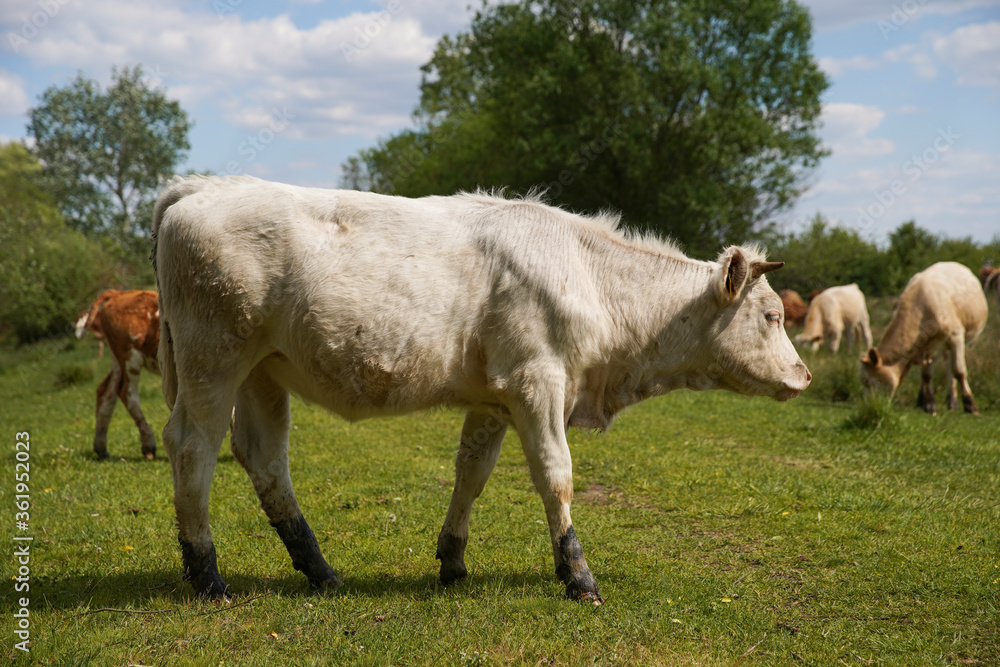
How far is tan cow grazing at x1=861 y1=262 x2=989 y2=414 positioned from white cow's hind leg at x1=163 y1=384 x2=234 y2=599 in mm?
11477

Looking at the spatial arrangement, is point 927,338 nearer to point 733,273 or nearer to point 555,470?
point 733,273

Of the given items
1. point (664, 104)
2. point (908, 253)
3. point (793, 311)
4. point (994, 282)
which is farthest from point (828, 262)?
point (994, 282)

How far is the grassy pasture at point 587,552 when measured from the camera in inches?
163

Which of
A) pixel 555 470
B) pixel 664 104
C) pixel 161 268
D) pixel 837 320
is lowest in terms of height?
pixel 555 470

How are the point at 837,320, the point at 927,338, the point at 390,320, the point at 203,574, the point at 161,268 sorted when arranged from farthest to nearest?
the point at 837,320
the point at 927,338
the point at 161,268
the point at 203,574
the point at 390,320

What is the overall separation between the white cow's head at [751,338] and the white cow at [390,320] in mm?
59

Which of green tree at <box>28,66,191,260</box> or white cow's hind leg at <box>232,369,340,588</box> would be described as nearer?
white cow's hind leg at <box>232,369,340,588</box>

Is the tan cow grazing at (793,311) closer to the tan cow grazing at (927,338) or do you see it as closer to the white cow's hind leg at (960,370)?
the tan cow grazing at (927,338)

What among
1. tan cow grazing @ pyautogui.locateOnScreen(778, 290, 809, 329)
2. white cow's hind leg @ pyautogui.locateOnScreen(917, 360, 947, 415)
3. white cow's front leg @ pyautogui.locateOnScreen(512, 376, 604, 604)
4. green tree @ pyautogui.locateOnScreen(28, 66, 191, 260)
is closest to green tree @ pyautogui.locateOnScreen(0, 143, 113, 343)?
green tree @ pyautogui.locateOnScreen(28, 66, 191, 260)

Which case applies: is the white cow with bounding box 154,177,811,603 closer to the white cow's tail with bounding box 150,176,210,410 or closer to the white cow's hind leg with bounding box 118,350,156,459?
the white cow's tail with bounding box 150,176,210,410

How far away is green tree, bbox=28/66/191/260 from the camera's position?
4284cm

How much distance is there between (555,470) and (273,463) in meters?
1.94

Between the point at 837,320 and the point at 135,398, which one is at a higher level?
the point at 837,320

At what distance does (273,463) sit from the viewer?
5.14 meters
